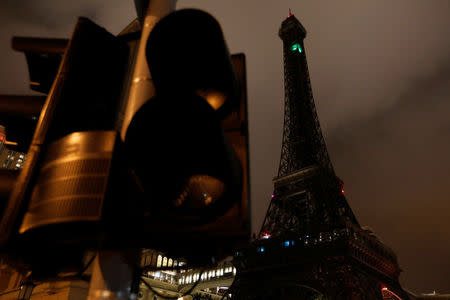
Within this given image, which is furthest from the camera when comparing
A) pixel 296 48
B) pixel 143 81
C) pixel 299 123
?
pixel 296 48

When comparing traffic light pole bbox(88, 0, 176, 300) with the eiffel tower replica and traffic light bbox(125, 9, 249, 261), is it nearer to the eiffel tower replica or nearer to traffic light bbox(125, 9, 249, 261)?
traffic light bbox(125, 9, 249, 261)

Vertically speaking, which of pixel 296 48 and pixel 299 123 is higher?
pixel 296 48

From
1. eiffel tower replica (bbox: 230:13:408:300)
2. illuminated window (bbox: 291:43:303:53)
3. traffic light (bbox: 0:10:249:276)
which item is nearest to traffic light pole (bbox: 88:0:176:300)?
traffic light (bbox: 0:10:249:276)

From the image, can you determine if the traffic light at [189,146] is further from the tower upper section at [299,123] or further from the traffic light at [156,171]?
→ the tower upper section at [299,123]

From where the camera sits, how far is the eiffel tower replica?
3844 centimetres

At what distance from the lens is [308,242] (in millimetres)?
41625

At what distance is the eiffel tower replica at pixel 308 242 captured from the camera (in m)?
38.4

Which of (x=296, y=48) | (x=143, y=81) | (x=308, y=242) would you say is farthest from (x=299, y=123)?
(x=143, y=81)

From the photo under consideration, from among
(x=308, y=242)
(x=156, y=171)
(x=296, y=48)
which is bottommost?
(x=156, y=171)

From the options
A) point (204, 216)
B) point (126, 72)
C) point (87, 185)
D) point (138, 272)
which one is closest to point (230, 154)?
point (204, 216)

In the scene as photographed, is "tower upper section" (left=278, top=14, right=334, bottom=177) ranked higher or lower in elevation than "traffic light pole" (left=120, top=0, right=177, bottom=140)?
higher

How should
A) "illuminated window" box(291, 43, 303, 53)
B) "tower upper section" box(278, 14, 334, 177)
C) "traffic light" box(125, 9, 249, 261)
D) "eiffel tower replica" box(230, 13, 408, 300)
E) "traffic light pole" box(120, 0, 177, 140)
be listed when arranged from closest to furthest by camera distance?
1. "traffic light" box(125, 9, 249, 261)
2. "traffic light pole" box(120, 0, 177, 140)
3. "eiffel tower replica" box(230, 13, 408, 300)
4. "tower upper section" box(278, 14, 334, 177)
5. "illuminated window" box(291, 43, 303, 53)

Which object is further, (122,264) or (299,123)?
(299,123)

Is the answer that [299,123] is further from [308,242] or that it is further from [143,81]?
[143,81]
